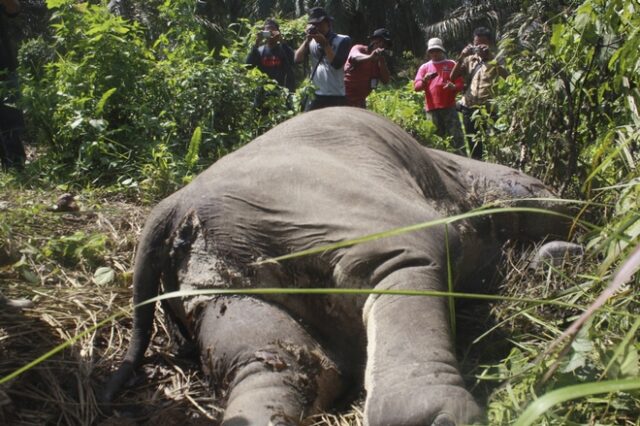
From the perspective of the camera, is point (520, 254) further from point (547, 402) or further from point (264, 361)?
point (547, 402)

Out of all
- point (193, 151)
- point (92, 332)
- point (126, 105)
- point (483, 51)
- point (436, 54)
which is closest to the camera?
point (92, 332)

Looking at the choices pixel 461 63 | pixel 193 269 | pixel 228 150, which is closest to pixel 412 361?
pixel 193 269

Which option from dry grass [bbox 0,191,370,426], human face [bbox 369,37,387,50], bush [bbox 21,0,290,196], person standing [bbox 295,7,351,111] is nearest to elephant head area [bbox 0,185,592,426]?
dry grass [bbox 0,191,370,426]

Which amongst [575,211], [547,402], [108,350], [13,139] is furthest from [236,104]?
[547,402]

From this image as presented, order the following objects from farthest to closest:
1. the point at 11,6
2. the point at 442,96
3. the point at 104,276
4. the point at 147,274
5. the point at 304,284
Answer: the point at 442,96, the point at 11,6, the point at 104,276, the point at 147,274, the point at 304,284

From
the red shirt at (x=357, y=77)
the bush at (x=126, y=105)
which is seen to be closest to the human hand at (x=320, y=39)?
the red shirt at (x=357, y=77)

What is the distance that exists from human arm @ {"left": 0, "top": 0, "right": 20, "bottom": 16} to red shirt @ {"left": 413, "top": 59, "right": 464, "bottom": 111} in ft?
12.8

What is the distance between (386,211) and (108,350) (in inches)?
50.8

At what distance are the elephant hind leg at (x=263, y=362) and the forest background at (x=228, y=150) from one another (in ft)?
0.50

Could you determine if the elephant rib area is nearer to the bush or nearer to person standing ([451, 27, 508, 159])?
the bush

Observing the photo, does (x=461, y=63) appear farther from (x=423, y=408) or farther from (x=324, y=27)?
(x=423, y=408)

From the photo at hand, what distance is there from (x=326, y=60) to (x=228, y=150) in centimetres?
181

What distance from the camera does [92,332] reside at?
3350 mm

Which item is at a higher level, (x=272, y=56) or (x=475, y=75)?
(x=272, y=56)
